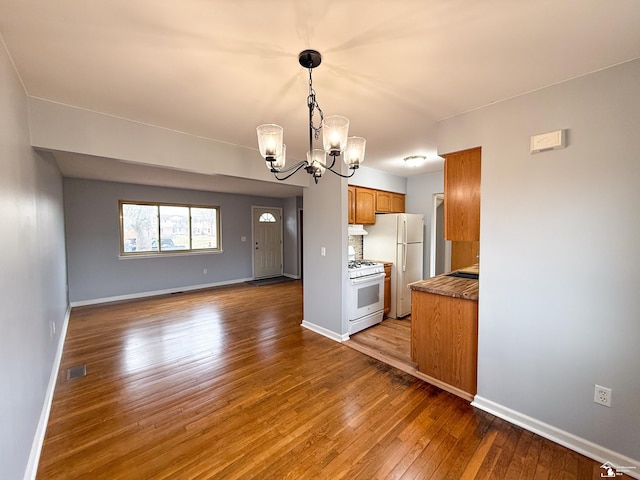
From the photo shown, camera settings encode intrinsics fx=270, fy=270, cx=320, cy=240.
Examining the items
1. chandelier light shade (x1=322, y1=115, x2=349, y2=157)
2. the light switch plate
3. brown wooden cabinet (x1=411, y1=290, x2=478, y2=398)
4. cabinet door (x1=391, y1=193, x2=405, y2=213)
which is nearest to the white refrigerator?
cabinet door (x1=391, y1=193, x2=405, y2=213)

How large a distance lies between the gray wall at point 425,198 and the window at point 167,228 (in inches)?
180

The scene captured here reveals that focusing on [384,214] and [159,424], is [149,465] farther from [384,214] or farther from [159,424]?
[384,214]

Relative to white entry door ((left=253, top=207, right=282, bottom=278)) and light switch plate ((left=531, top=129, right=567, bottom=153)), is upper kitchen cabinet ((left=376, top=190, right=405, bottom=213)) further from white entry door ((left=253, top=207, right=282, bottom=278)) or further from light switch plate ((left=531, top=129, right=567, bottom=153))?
white entry door ((left=253, top=207, right=282, bottom=278))

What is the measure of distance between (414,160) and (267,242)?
16.4 feet

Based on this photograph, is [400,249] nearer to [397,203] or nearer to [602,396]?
[397,203]

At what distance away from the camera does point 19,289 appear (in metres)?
1.60

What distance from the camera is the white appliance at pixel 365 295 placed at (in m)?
3.66

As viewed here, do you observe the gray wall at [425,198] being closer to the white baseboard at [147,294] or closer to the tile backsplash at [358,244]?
the tile backsplash at [358,244]

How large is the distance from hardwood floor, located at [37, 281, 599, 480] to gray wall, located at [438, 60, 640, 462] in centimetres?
34

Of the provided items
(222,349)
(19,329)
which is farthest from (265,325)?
(19,329)

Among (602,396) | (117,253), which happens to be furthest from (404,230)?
(117,253)

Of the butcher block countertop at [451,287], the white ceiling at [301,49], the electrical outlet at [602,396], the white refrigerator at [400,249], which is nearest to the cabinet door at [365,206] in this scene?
the white refrigerator at [400,249]

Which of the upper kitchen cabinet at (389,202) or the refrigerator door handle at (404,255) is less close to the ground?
the upper kitchen cabinet at (389,202)

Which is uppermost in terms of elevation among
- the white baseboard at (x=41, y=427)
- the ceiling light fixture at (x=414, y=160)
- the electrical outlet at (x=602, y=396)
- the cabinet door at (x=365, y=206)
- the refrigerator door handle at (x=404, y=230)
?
the ceiling light fixture at (x=414, y=160)
